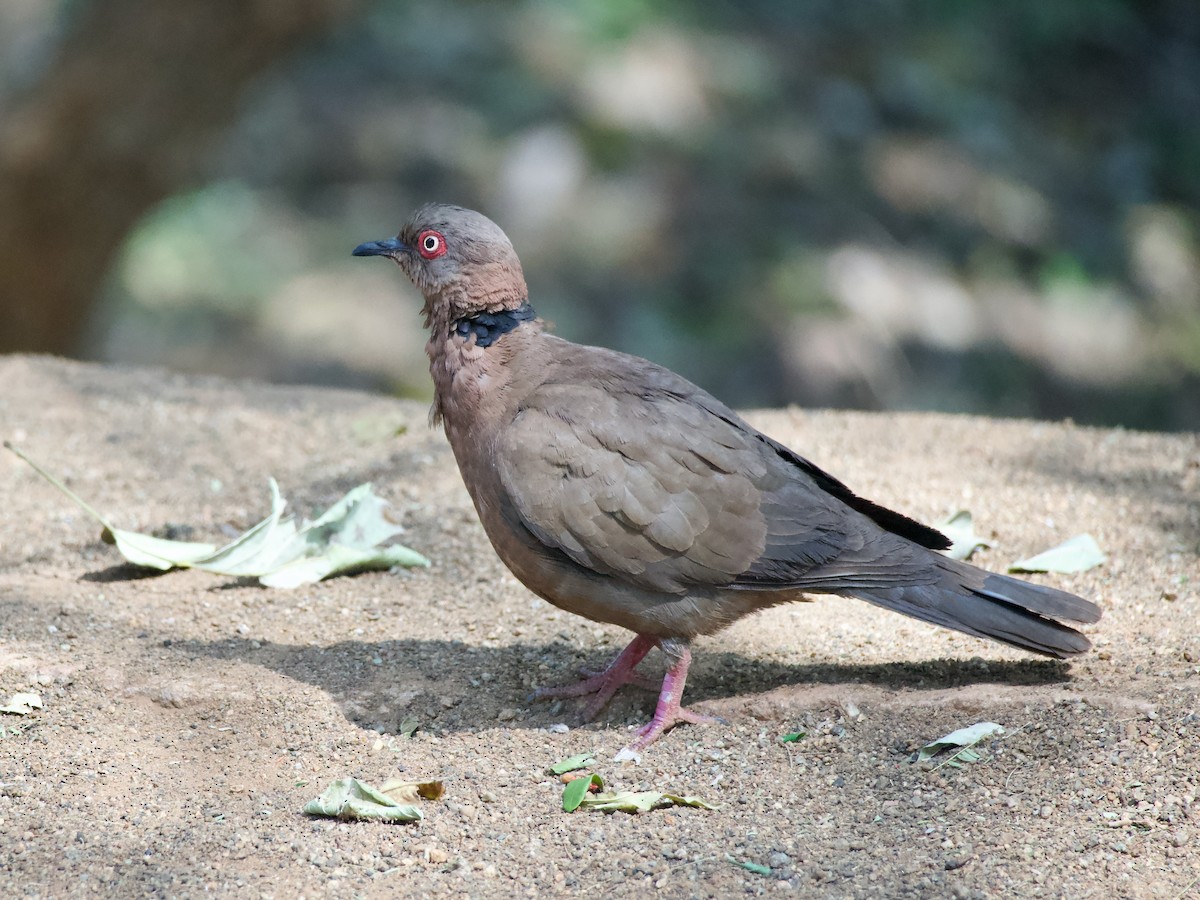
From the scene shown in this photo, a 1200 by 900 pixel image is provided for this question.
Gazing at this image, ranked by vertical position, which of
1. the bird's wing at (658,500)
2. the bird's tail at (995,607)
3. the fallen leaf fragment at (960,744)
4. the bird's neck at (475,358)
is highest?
the bird's neck at (475,358)

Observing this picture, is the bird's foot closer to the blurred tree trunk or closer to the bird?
the bird

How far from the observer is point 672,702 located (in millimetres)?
3729

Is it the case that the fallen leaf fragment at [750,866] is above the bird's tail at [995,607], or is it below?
below

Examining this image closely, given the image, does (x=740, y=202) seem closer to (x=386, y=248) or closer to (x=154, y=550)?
(x=386, y=248)

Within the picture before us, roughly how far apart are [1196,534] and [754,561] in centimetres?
201

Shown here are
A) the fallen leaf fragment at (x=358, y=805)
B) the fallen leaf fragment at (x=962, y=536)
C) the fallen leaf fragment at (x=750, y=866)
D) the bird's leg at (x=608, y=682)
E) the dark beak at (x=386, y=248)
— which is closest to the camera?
the fallen leaf fragment at (x=750, y=866)

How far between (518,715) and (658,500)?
2.54 feet

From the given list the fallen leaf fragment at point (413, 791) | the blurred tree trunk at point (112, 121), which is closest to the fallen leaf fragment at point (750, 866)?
the fallen leaf fragment at point (413, 791)

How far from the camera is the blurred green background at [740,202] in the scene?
1045cm

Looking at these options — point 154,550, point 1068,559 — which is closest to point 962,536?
point 1068,559

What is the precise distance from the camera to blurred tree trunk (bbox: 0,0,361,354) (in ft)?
23.8

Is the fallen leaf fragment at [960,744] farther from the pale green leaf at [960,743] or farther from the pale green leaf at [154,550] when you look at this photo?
the pale green leaf at [154,550]

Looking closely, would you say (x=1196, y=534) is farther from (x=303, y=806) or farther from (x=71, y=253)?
(x=71, y=253)

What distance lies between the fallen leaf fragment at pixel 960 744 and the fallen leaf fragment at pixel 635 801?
0.61 metres
